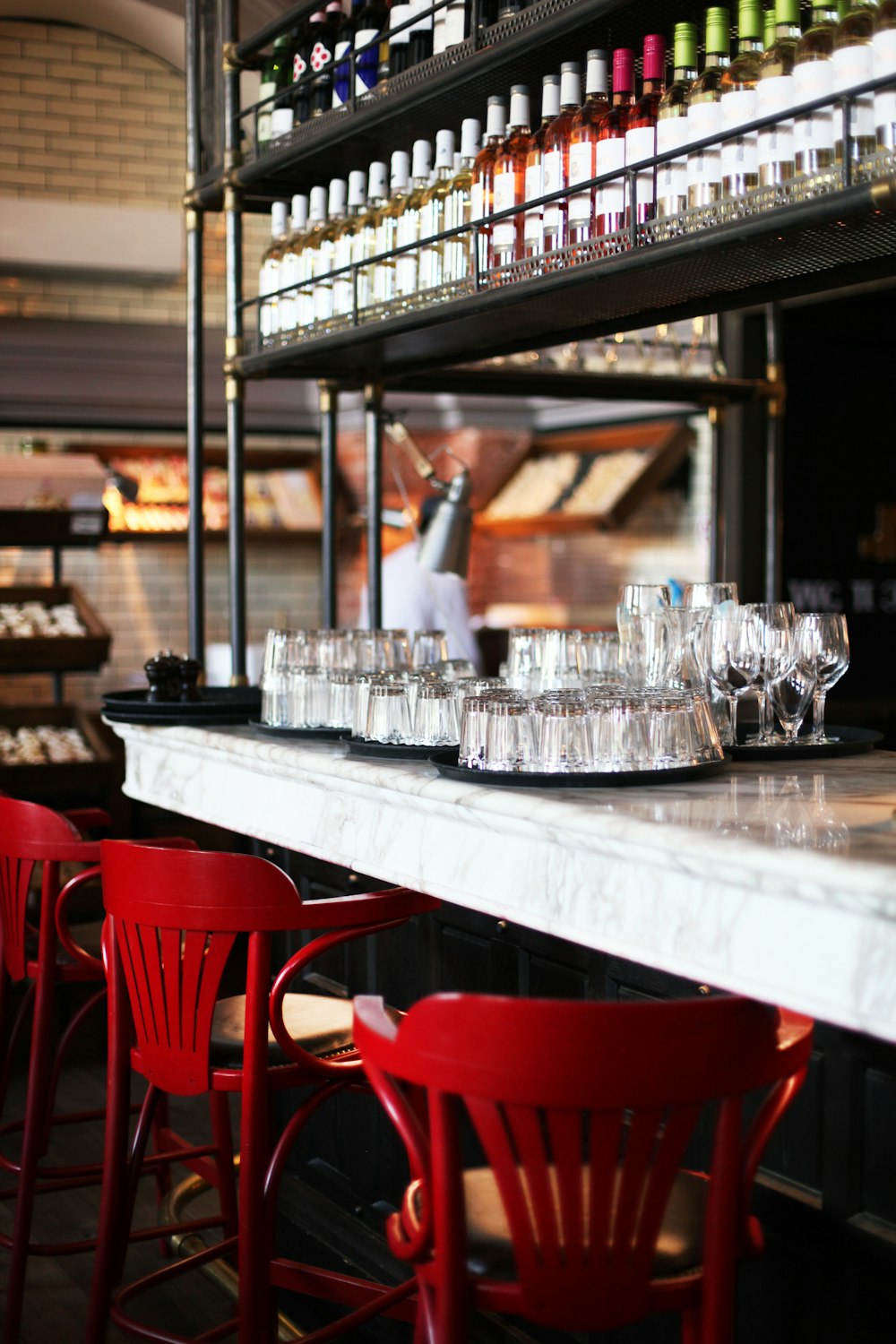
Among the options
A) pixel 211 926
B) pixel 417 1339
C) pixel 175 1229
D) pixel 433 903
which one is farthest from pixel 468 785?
pixel 175 1229

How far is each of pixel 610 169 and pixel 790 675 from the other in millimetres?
923

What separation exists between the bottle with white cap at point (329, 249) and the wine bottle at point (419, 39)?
36 centimetres

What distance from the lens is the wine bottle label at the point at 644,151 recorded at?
8.38 ft

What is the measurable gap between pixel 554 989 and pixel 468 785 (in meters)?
0.44

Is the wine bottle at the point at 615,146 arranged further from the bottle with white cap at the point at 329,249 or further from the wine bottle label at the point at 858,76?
the bottle with white cap at the point at 329,249

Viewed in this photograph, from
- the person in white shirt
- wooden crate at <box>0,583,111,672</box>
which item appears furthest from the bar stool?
the person in white shirt

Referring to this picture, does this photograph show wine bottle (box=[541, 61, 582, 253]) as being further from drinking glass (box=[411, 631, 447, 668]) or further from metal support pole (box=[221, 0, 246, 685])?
metal support pole (box=[221, 0, 246, 685])

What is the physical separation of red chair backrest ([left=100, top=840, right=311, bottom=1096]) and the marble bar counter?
0.97 feet

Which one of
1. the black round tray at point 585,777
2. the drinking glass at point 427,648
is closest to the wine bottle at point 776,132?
the black round tray at point 585,777

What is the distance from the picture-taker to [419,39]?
3395 mm

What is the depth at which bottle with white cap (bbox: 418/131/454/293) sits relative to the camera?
10.9ft

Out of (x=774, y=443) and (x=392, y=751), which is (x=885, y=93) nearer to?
(x=392, y=751)

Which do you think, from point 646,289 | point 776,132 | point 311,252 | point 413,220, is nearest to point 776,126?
point 776,132

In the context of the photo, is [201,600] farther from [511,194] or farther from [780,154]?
[780,154]
